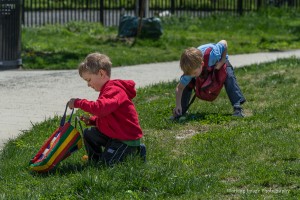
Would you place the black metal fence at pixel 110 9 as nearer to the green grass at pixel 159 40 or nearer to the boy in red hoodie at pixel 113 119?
the green grass at pixel 159 40

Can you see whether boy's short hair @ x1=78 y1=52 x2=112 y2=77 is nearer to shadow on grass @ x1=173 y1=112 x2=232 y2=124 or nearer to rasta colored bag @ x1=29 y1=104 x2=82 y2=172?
rasta colored bag @ x1=29 y1=104 x2=82 y2=172

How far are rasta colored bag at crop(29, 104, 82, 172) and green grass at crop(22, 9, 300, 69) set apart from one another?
6.63 m

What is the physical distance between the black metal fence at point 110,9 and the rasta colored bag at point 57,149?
13.1 meters

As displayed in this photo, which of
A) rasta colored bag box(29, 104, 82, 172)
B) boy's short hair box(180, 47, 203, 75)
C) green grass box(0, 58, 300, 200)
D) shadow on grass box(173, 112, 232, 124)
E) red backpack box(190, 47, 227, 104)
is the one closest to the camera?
green grass box(0, 58, 300, 200)

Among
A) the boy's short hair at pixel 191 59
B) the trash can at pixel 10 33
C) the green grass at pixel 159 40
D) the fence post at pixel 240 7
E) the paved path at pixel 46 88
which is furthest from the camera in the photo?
the fence post at pixel 240 7

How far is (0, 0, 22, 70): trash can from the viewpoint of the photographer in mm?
12930

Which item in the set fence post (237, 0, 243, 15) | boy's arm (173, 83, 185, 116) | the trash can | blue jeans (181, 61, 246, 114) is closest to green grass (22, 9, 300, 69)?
the trash can

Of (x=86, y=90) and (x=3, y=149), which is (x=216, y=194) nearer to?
(x=3, y=149)

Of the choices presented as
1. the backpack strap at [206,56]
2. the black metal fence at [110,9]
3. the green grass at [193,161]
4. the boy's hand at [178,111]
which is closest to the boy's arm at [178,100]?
the boy's hand at [178,111]

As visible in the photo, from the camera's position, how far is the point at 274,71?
12.4 m

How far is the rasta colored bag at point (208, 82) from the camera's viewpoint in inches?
362

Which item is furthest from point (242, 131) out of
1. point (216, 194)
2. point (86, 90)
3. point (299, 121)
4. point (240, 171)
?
point (86, 90)

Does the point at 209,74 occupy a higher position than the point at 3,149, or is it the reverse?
the point at 209,74

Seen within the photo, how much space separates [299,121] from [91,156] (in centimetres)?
251
